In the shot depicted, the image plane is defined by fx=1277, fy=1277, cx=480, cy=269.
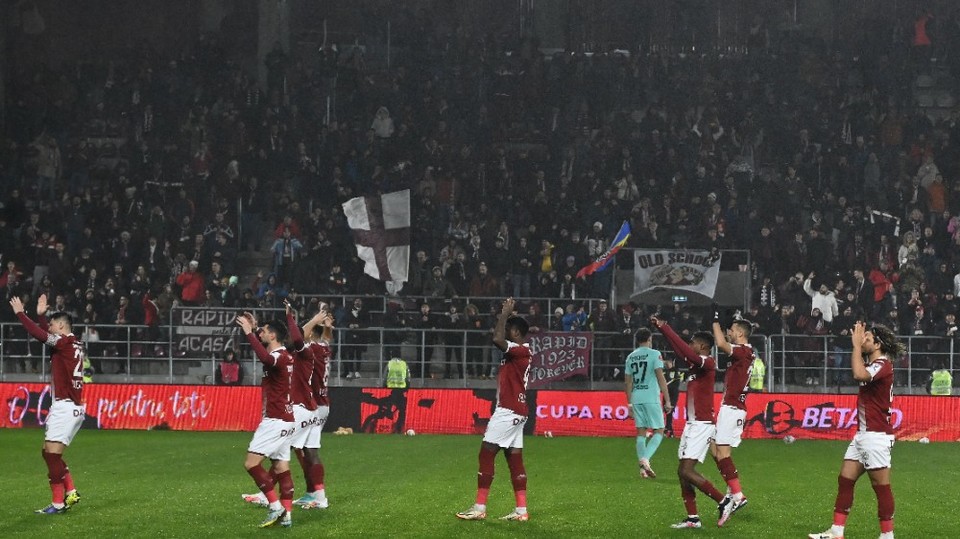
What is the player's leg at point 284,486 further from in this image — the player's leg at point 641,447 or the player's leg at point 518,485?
the player's leg at point 641,447

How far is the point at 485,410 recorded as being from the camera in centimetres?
2970

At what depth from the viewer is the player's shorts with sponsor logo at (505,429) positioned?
1459 cm

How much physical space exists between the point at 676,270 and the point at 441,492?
16.2 m

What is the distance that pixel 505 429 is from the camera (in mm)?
14602

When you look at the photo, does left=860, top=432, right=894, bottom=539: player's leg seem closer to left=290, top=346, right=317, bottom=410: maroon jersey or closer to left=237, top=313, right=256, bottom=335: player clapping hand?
left=237, top=313, right=256, bottom=335: player clapping hand

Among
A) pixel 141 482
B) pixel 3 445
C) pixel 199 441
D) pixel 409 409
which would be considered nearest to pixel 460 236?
pixel 409 409

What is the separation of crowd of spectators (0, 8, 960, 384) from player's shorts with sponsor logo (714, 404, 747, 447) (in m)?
15.7

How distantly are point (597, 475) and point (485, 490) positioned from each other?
5.74 metres

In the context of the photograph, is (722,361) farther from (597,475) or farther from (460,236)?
(597,475)

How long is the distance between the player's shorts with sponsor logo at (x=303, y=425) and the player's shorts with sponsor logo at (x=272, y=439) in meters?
1.09

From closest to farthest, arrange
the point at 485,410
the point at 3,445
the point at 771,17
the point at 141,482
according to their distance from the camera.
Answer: the point at 141,482, the point at 3,445, the point at 485,410, the point at 771,17

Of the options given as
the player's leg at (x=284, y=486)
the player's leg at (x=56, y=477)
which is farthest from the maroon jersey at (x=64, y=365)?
the player's leg at (x=284, y=486)

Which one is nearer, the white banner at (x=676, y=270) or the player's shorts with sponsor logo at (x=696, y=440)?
the player's shorts with sponsor logo at (x=696, y=440)

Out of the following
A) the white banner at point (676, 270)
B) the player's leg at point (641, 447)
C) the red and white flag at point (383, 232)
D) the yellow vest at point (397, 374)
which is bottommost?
the player's leg at point (641, 447)
